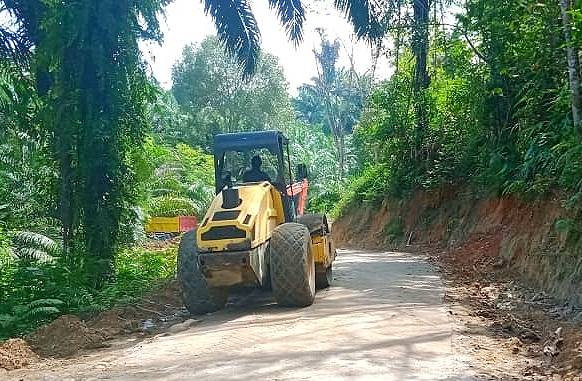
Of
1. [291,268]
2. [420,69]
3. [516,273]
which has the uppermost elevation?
[420,69]

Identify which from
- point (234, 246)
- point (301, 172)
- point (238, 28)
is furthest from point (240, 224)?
point (238, 28)

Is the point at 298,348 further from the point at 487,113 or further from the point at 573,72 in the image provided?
the point at 487,113

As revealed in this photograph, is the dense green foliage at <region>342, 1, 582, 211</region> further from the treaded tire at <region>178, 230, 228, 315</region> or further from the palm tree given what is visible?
the treaded tire at <region>178, 230, 228, 315</region>

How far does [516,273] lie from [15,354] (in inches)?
317

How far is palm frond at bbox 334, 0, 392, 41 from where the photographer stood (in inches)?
581

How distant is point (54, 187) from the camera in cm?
1255

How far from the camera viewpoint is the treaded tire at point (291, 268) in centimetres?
940

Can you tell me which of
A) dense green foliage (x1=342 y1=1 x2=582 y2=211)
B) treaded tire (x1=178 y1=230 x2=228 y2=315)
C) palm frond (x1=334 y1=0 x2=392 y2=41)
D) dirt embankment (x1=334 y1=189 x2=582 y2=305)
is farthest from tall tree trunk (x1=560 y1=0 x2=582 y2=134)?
treaded tire (x1=178 y1=230 x2=228 y2=315)

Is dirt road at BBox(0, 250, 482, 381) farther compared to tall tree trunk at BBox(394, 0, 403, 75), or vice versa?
tall tree trunk at BBox(394, 0, 403, 75)

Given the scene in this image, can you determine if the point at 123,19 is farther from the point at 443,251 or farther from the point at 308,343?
the point at 443,251

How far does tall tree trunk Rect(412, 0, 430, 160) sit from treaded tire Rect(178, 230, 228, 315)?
45.8 feet

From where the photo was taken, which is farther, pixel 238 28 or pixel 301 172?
pixel 238 28

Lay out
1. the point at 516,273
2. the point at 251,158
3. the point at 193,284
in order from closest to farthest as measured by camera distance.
Result: the point at 193,284
the point at 251,158
the point at 516,273

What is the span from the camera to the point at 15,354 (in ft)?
25.5
